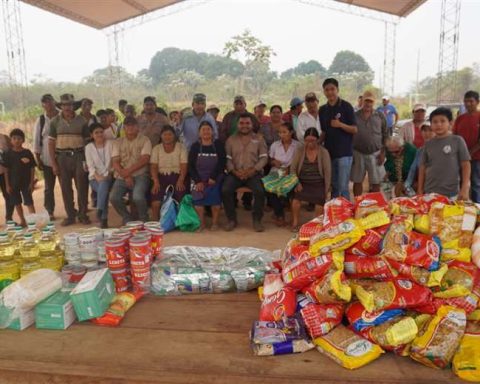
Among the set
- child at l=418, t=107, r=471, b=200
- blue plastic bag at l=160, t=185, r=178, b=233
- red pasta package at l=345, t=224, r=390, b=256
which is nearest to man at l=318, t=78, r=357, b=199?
child at l=418, t=107, r=471, b=200

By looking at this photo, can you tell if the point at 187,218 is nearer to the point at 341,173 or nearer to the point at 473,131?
the point at 341,173

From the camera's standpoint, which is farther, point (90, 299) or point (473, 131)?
point (473, 131)

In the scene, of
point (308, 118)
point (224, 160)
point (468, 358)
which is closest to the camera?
point (468, 358)

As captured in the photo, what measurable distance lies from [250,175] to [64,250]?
3141mm

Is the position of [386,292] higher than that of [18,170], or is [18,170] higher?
[18,170]

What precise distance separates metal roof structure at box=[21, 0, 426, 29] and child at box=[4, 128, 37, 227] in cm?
440

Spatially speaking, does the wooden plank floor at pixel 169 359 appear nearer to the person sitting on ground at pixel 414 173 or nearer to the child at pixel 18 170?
the person sitting on ground at pixel 414 173

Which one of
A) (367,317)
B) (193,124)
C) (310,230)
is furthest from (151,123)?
(367,317)

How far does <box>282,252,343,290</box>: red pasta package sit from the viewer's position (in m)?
2.00

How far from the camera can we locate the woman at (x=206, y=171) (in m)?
5.46

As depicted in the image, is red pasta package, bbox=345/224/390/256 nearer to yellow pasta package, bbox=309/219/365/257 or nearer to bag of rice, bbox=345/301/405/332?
yellow pasta package, bbox=309/219/365/257

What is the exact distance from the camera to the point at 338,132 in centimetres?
529

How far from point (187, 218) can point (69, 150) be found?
6.59 feet

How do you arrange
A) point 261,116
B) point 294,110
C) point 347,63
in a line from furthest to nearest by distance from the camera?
point 347,63 < point 261,116 < point 294,110
